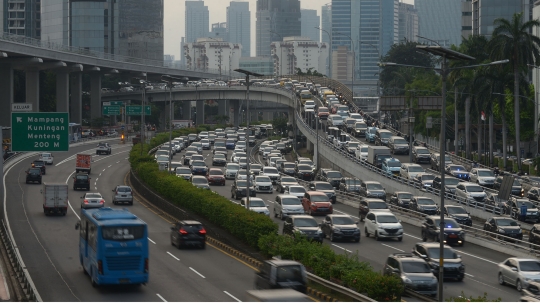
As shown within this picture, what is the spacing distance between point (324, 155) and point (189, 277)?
53.9 metres

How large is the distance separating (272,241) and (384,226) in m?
9.91

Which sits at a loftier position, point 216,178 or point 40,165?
point 40,165

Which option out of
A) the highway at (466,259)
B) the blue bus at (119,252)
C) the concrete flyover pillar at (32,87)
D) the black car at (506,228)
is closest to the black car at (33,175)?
the highway at (466,259)

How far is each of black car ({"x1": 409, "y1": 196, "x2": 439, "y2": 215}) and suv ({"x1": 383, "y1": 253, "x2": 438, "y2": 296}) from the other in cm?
2104

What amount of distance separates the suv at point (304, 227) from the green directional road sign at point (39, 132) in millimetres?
11129

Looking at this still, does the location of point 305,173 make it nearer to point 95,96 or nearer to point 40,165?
point 40,165

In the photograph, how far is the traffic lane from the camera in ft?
89.9

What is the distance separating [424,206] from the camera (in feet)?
161

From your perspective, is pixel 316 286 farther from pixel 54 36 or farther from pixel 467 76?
pixel 54 36

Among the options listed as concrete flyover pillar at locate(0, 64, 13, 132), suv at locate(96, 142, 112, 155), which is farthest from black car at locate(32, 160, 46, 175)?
concrete flyover pillar at locate(0, 64, 13, 132)

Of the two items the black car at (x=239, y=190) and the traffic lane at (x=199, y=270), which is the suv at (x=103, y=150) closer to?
the black car at (x=239, y=190)

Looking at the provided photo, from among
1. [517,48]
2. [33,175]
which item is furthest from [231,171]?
[517,48]

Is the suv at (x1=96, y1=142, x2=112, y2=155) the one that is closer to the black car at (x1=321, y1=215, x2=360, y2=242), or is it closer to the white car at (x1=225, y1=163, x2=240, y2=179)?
the white car at (x1=225, y1=163, x2=240, y2=179)

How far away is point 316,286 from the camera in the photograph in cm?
2652
